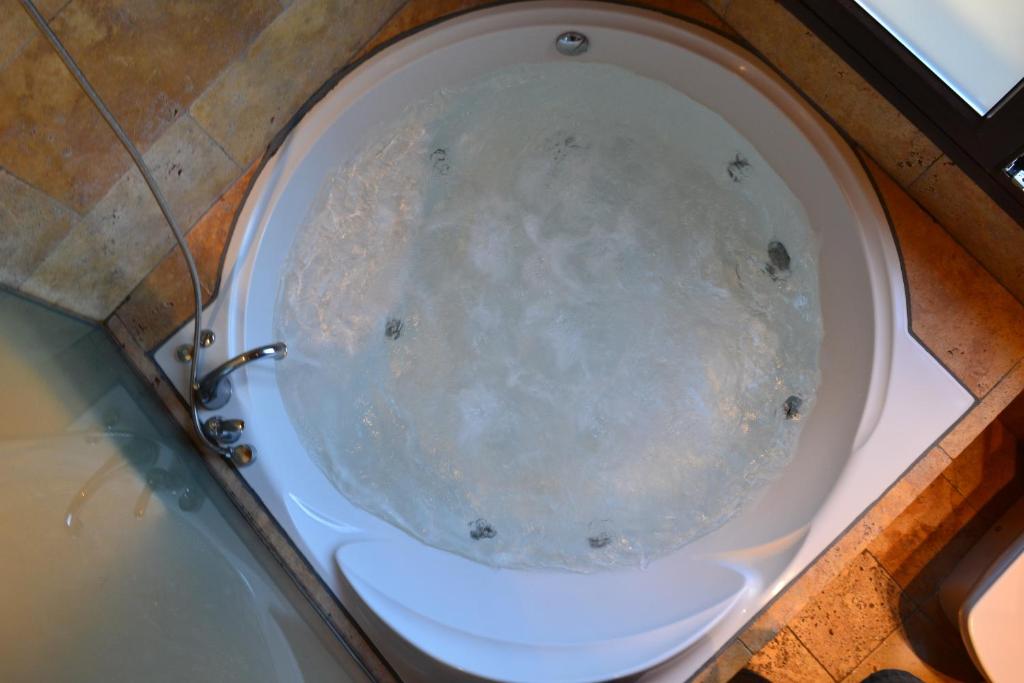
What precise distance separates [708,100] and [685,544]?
0.99m

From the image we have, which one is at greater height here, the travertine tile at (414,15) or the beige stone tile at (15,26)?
the travertine tile at (414,15)

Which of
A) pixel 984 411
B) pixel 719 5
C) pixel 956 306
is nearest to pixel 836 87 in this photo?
pixel 719 5

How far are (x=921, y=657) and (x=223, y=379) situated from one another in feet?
5.62

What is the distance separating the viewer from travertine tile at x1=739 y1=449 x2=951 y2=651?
1619 mm

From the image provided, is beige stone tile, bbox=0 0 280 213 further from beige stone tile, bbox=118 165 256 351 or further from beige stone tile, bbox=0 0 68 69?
beige stone tile, bbox=118 165 256 351

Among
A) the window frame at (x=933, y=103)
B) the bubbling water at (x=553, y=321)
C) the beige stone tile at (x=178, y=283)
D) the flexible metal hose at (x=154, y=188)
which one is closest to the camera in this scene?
the flexible metal hose at (x=154, y=188)

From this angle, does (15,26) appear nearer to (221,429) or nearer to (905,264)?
(221,429)

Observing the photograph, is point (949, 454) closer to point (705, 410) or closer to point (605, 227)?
point (705, 410)

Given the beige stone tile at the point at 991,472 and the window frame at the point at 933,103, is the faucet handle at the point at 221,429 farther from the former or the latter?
the beige stone tile at the point at 991,472

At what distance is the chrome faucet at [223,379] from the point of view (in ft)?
5.10

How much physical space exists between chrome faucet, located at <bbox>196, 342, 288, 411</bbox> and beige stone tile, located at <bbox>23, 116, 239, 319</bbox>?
296mm

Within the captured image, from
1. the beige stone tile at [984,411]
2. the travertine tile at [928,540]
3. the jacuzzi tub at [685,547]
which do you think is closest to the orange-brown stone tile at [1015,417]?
the travertine tile at [928,540]

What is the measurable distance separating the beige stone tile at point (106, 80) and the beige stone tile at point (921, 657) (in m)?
1.95

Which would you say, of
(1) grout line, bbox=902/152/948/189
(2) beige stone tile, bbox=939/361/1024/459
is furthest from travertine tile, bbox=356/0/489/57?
(2) beige stone tile, bbox=939/361/1024/459
